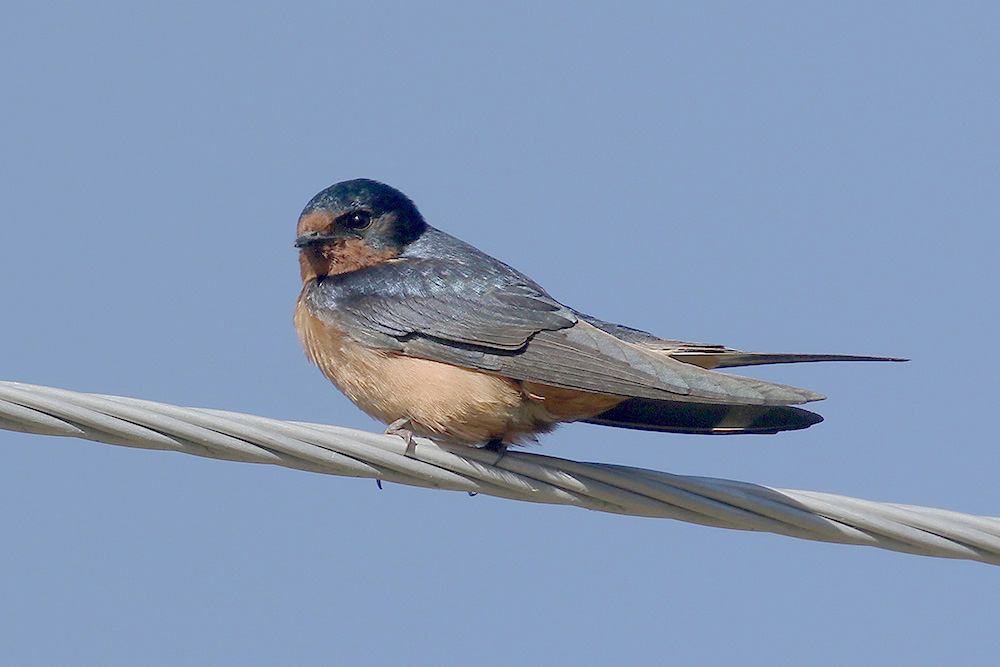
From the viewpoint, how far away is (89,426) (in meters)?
3.56

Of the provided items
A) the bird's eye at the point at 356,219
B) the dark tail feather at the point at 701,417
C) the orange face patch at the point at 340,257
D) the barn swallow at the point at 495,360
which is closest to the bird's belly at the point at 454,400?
the barn swallow at the point at 495,360

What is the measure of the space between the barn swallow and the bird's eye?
1.14 feet

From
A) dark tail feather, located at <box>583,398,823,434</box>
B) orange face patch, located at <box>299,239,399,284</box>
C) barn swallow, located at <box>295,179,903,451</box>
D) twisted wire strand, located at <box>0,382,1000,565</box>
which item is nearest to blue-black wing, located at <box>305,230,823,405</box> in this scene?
barn swallow, located at <box>295,179,903,451</box>

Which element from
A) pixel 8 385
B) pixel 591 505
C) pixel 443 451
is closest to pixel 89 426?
pixel 8 385

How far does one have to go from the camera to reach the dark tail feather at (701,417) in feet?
16.1

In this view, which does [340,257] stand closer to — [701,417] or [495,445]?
[495,445]

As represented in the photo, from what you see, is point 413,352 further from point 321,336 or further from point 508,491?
point 508,491

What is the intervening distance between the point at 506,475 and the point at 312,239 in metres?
2.08

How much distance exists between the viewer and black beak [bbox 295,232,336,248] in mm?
5926

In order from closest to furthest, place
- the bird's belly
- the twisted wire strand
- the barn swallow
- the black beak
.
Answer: the twisted wire strand, the barn swallow, the bird's belly, the black beak

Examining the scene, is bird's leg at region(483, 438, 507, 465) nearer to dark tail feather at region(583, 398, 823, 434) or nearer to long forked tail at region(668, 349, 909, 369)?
dark tail feather at region(583, 398, 823, 434)

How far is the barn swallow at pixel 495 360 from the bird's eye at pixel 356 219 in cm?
35

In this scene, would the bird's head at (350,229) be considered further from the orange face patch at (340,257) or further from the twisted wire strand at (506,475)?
the twisted wire strand at (506,475)

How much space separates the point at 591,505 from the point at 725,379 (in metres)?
0.72
